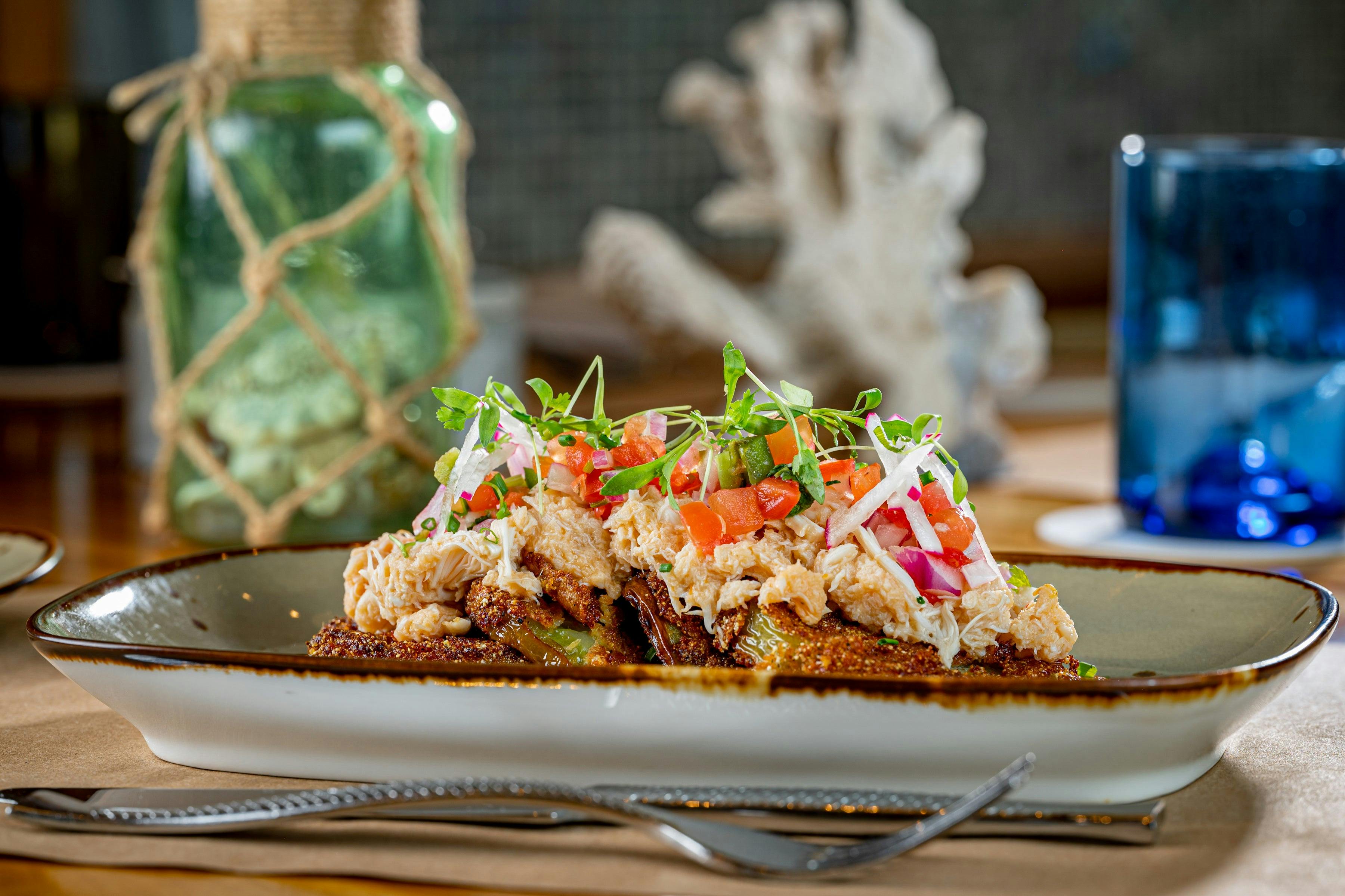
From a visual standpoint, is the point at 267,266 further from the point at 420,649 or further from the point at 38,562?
the point at 420,649

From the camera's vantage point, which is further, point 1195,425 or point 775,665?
point 1195,425

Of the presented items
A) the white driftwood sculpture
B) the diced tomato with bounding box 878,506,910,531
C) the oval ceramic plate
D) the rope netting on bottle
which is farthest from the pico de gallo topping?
the white driftwood sculpture

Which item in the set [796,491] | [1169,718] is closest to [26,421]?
[796,491]

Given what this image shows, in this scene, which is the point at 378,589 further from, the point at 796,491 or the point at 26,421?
the point at 26,421

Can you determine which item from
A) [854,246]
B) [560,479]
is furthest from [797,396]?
[854,246]

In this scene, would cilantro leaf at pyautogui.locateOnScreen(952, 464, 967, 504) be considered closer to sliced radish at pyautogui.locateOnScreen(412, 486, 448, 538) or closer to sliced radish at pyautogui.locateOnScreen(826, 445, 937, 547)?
Result: sliced radish at pyautogui.locateOnScreen(826, 445, 937, 547)
